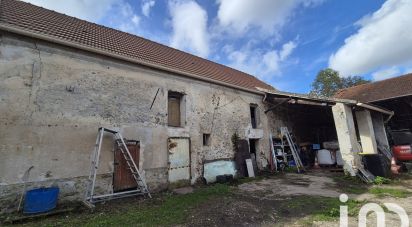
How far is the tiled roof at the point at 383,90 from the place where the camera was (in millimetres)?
14623

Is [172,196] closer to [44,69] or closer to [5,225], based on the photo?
[5,225]

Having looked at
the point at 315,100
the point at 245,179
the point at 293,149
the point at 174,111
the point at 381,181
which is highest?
the point at 315,100

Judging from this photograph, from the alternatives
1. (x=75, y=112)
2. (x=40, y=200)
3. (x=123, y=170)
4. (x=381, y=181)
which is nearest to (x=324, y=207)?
(x=381, y=181)

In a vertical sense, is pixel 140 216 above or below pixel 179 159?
below

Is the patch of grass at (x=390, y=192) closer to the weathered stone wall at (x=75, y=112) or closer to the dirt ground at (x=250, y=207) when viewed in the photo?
the dirt ground at (x=250, y=207)

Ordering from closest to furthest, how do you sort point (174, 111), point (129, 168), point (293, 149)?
point (129, 168), point (174, 111), point (293, 149)

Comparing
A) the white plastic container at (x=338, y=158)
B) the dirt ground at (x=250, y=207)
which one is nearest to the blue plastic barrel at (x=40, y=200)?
the dirt ground at (x=250, y=207)

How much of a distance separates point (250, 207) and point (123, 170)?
4.26 metres

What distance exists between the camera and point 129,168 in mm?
7871

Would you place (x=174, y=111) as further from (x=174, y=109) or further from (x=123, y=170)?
(x=123, y=170)

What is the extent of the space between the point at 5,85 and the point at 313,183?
400 inches

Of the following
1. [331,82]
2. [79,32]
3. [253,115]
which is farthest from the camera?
[331,82]

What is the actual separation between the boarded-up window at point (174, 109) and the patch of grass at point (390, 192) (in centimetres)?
699

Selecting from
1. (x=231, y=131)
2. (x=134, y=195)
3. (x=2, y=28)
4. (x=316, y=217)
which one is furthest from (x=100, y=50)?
(x=316, y=217)
